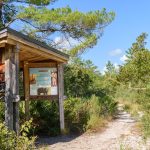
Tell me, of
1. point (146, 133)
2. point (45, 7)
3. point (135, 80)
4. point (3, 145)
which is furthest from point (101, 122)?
point (135, 80)

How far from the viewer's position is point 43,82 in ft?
44.5

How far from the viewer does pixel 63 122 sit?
44.9ft

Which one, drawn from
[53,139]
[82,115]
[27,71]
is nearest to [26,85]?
[27,71]

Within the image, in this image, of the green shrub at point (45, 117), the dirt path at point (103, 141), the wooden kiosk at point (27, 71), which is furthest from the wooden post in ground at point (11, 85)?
the green shrub at point (45, 117)

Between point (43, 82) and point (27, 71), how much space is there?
27.3 inches

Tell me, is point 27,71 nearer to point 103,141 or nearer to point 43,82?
point 43,82

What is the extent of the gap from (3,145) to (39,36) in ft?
49.1

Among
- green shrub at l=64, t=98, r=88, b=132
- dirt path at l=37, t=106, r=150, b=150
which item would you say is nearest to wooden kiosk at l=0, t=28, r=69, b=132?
green shrub at l=64, t=98, r=88, b=132

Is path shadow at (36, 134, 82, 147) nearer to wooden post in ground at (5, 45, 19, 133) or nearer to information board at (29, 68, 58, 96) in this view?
wooden post in ground at (5, 45, 19, 133)

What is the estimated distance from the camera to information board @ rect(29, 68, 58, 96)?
13.6 meters

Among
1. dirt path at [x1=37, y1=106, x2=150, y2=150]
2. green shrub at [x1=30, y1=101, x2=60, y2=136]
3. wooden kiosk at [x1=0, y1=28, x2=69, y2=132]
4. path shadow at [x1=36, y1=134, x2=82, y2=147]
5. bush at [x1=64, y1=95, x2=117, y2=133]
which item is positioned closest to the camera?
wooden kiosk at [x1=0, y1=28, x2=69, y2=132]

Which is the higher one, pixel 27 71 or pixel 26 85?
pixel 27 71

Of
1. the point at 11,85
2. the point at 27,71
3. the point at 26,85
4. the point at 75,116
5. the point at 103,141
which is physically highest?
the point at 27,71

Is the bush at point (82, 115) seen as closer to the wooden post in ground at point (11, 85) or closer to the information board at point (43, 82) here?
the information board at point (43, 82)
